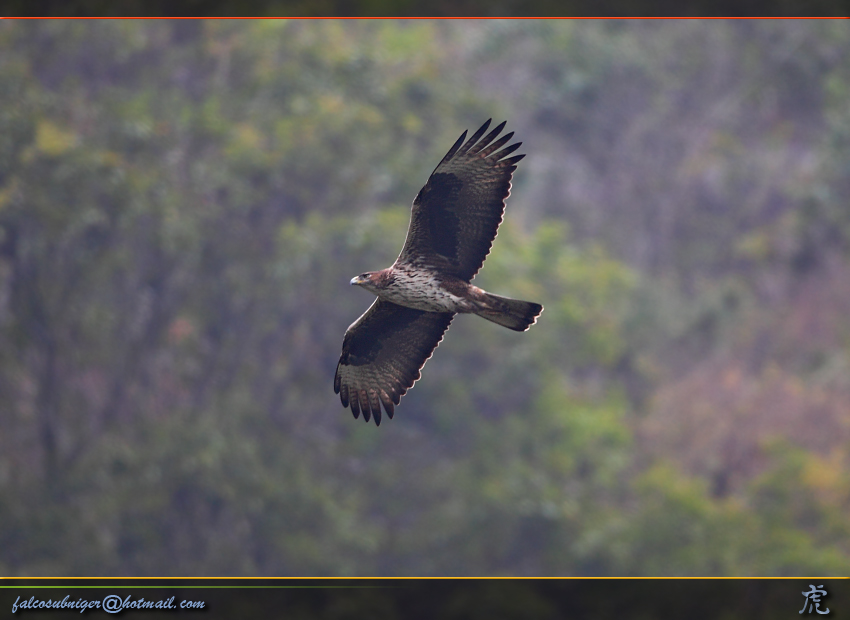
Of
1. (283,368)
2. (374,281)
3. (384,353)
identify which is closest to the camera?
(374,281)

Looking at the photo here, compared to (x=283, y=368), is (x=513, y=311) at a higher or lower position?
lower

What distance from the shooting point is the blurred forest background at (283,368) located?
20891 mm

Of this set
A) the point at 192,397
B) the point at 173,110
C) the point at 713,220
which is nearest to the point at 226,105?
the point at 173,110

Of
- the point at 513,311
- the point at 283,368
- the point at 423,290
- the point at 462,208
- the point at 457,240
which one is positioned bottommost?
the point at 513,311

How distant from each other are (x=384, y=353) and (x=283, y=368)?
13.2 metres

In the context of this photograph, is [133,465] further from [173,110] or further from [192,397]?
[173,110]

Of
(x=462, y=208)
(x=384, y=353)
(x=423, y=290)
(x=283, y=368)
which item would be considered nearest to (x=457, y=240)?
(x=462, y=208)

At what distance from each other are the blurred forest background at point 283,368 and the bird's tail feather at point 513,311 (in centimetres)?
1125

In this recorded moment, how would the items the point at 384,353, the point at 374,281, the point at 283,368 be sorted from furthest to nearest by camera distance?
the point at 283,368 < the point at 384,353 < the point at 374,281

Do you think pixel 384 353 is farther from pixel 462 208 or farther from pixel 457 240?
Answer: pixel 462 208

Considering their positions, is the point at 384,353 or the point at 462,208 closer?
the point at 462,208

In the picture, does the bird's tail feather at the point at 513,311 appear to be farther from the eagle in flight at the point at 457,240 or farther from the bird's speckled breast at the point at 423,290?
the bird's speckled breast at the point at 423,290

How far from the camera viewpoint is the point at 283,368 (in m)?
22.6

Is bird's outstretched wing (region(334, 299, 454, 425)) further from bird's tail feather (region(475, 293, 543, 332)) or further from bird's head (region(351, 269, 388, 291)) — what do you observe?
bird's tail feather (region(475, 293, 543, 332))
